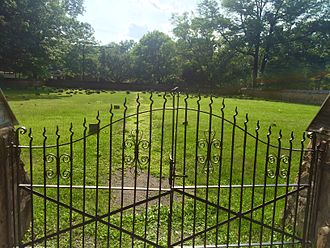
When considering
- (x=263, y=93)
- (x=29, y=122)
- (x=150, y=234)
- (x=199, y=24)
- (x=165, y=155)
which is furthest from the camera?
(x=199, y=24)

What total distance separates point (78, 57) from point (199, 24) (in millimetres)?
21960

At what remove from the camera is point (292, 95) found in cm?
3572

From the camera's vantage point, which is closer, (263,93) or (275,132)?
(275,132)

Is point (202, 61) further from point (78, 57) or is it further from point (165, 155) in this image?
point (165, 155)

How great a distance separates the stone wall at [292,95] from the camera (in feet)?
106

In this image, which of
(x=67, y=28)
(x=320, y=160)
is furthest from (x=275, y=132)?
(x=67, y=28)

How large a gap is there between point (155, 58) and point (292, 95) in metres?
30.4

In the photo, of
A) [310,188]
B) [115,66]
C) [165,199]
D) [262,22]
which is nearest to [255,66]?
[262,22]

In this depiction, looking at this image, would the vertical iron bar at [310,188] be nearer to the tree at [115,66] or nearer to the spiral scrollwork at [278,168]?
the spiral scrollwork at [278,168]

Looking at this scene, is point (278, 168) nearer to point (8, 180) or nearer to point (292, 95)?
point (8, 180)

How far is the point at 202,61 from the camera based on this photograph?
46438mm

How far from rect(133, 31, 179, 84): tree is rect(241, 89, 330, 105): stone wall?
744 inches

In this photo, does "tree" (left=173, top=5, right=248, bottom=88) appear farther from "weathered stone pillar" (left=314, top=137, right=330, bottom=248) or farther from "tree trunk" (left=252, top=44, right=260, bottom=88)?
"weathered stone pillar" (left=314, top=137, right=330, bottom=248)

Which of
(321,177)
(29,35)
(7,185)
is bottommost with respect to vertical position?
(7,185)
